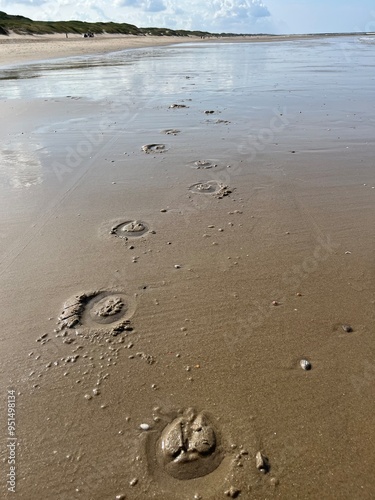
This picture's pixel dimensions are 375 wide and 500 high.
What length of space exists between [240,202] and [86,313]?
243 cm

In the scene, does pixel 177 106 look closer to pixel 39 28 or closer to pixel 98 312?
pixel 98 312

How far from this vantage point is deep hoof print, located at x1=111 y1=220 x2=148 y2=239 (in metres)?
3.81

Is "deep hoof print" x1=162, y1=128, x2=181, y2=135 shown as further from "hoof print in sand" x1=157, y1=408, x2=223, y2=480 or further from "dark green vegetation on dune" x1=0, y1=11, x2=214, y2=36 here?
"dark green vegetation on dune" x1=0, y1=11, x2=214, y2=36

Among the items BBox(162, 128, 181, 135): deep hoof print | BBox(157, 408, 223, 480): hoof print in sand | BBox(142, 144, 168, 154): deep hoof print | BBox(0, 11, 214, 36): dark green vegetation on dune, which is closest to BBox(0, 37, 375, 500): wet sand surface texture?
BBox(157, 408, 223, 480): hoof print in sand

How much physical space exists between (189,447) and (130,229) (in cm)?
247

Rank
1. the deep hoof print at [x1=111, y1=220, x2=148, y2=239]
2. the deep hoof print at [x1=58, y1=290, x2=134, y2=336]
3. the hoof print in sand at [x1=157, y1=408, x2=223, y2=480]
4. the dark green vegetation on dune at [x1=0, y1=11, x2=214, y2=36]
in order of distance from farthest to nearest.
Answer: the dark green vegetation on dune at [x1=0, y1=11, x2=214, y2=36]
the deep hoof print at [x1=111, y1=220, x2=148, y2=239]
the deep hoof print at [x1=58, y1=290, x2=134, y2=336]
the hoof print in sand at [x1=157, y1=408, x2=223, y2=480]

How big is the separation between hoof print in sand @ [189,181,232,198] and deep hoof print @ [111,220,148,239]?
108 cm

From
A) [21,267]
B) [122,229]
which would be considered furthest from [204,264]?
[21,267]

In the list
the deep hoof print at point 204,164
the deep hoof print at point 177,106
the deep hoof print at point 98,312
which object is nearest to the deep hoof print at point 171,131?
the deep hoof print at point 204,164

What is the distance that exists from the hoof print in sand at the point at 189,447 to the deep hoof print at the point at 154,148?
199 inches

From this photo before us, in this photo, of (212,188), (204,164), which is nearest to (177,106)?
(204,164)

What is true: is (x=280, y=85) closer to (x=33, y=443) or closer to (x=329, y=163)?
(x=329, y=163)

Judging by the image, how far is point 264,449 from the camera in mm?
1844

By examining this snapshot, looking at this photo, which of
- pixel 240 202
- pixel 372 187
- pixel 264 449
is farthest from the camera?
pixel 372 187
